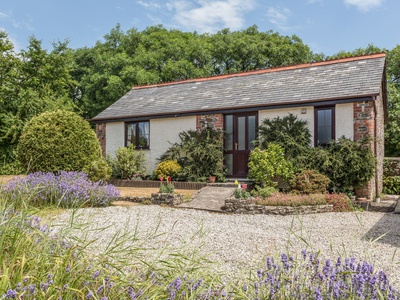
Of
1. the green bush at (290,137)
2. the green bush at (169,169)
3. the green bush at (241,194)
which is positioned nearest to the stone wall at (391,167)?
the green bush at (290,137)

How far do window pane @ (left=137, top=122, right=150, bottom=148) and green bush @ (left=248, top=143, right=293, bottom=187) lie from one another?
5968mm

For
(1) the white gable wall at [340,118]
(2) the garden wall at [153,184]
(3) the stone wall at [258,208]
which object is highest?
(1) the white gable wall at [340,118]

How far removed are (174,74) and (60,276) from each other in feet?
80.9

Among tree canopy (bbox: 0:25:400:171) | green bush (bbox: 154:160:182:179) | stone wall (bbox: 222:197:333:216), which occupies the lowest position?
stone wall (bbox: 222:197:333:216)

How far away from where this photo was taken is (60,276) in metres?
2.65

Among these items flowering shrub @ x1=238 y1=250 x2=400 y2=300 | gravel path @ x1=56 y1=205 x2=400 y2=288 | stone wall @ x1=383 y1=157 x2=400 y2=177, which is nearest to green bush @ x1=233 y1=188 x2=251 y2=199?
gravel path @ x1=56 y1=205 x2=400 y2=288

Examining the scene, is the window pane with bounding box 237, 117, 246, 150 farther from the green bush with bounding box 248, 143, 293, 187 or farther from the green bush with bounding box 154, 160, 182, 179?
the green bush with bounding box 154, 160, 182, 179

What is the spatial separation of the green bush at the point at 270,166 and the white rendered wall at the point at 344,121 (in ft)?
6.83

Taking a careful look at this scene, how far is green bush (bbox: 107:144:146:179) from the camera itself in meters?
15.8

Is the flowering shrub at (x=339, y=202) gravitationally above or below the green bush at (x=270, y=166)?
below

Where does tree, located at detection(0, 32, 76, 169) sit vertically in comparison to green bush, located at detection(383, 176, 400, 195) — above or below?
above

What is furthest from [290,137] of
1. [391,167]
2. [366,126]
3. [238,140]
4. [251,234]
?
[251,234]

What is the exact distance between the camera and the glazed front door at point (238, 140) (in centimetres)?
1466

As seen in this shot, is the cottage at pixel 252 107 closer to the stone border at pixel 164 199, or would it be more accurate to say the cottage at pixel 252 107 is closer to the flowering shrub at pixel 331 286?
the stone border at pixel 164 199
